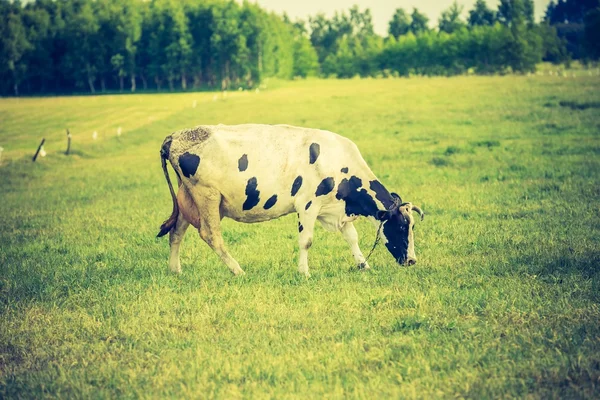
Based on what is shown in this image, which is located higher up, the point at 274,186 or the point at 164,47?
the point at 164,47

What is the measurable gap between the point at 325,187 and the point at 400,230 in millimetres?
1414

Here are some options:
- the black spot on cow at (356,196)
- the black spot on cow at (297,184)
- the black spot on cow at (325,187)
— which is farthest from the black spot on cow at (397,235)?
the black spot on cow at (297,184)

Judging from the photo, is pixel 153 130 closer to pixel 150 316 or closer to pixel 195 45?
pixel 150 316

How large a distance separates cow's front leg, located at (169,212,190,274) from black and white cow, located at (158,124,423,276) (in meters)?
0.02

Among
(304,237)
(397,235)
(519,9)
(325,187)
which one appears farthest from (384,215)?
(519,9)

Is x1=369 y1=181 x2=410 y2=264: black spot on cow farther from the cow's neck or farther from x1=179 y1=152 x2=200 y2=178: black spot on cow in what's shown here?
x1=179 y1=152 x2=200 y2=178: black spot on cow

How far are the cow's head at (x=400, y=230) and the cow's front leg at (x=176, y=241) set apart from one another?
3.32m

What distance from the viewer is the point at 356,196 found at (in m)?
11.2

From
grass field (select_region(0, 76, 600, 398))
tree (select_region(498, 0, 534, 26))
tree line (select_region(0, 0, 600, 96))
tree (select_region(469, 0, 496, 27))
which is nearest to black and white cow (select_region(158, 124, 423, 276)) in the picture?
grass field (select_region(0, 76, 600, 398))

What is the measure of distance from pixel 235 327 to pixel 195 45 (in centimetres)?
12364

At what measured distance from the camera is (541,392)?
20.3 ft

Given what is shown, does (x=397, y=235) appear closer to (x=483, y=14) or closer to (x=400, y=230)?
(x=400, y=230)

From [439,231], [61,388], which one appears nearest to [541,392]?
[61,388]

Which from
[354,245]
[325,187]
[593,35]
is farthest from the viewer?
[593,35]
